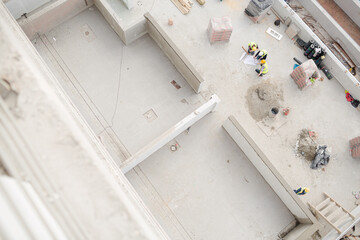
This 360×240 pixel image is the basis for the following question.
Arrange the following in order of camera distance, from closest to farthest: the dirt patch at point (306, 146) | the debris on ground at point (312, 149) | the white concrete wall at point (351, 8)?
the debris on ground at point (312, 149) → the dirt patch at point (306, 146) → the white concrete wall at point (351, 8)

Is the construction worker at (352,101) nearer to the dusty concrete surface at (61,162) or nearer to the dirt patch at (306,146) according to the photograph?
the dirt patch at (306,146)

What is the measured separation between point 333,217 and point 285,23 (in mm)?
7069

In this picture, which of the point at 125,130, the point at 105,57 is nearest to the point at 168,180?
the point at 125,130

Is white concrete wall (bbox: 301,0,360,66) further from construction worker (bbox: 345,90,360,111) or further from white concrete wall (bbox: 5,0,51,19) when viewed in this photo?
white concrete wall (bbox: 5,0,51,19)

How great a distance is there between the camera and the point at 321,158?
10484 millimetres

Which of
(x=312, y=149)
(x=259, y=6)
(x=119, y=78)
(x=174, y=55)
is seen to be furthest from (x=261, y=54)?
(x=119, y=78)

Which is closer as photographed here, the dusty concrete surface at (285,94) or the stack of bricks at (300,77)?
the dusty concrete surface at (285,94)

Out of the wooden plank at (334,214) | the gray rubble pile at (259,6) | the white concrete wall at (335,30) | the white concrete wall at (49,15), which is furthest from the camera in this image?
the white concrete wall at (335,30)

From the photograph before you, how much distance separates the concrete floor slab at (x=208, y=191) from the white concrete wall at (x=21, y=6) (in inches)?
245

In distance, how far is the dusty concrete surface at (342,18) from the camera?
1335cm

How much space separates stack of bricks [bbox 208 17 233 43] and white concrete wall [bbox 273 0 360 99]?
2327 millimetres

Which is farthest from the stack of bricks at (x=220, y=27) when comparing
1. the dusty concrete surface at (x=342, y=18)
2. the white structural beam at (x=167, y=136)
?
the dusty concrete surface at (x=342, y=18)

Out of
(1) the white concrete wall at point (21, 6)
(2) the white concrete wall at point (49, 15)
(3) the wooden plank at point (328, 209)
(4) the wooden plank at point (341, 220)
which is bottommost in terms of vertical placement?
(4) the wooden plank at point (341, 220)

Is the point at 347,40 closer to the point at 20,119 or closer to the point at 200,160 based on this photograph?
the point at 200,160
